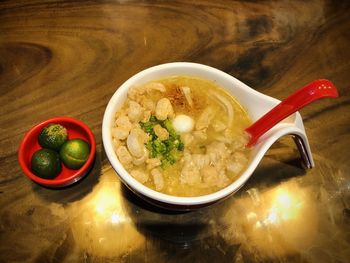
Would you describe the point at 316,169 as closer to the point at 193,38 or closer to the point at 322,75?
the point at 322,75

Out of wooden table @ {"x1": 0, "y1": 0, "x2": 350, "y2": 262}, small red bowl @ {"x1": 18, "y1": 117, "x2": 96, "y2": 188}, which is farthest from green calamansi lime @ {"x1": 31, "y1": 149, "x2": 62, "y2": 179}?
wooden table @ {"x1": 0, "y1": 0, "x2": 350, "y2": 262}

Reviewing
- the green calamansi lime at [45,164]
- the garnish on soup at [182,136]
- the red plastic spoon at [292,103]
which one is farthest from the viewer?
the green calamansi lime at [45,164]

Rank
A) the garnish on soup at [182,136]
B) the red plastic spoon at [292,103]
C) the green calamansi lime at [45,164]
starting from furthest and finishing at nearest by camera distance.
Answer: the green calamansi lime at [45,164] < the garnish on soup at [182,136] < the red plastic spoon at [292,103]

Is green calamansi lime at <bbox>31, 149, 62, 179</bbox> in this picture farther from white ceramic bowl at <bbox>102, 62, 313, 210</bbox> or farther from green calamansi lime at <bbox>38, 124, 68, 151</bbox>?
white ceramic bowl at <bbox>102, 62, 313, 210</bbox>

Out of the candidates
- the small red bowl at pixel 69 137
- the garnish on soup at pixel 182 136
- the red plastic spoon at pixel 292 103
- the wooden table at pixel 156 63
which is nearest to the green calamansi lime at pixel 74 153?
Answer: the small red bowl at pixel 69 137

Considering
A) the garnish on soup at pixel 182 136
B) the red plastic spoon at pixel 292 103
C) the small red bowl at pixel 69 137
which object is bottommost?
the small red bowl at pixel 69 137

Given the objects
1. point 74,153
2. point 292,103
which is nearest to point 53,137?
point 74,153

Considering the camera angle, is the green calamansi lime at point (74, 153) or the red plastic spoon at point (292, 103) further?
the green calamansi lime at point (74, 153)

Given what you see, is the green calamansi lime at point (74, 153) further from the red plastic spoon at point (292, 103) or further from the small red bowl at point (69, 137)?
the red plastic spoon at point (292, 103)
